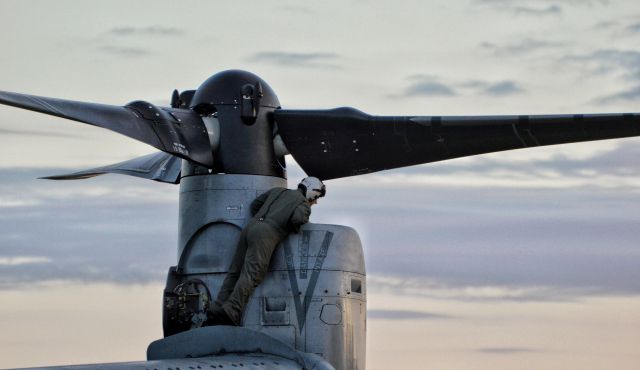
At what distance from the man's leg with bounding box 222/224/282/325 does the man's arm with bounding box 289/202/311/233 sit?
0.37 m

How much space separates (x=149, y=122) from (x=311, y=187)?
120 inches

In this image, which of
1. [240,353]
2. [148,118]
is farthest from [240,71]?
[240,353]

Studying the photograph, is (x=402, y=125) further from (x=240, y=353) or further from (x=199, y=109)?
(x=240, y=353)

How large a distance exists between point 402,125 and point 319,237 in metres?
2.59

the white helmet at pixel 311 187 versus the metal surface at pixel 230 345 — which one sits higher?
the white helmet at pixel 311 187

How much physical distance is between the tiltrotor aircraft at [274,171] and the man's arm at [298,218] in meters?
0.17

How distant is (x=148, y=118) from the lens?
21828mm

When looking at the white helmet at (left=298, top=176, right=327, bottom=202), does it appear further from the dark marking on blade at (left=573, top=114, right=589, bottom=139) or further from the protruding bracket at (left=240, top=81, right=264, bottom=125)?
the dark marking on blade at (left=573, top=114, right=589, bottom=139)

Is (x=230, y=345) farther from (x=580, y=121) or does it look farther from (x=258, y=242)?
(x=580, y=121)

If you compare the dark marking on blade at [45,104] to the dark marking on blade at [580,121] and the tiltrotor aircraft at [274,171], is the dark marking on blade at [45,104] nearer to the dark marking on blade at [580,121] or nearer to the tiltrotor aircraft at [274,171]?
the tiltrotor aircraft at [274,171]

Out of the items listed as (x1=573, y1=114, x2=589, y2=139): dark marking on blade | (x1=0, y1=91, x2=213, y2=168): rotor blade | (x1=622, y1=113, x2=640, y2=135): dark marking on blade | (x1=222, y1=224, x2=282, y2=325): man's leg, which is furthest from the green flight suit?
(x1=622, y1=113, x2=640, y2=135): dark marking on blade

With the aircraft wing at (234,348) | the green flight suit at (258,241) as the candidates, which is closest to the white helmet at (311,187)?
the green flight suit at (258,241)

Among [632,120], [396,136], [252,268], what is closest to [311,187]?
[396,136]

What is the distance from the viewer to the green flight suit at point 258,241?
2177 cm
